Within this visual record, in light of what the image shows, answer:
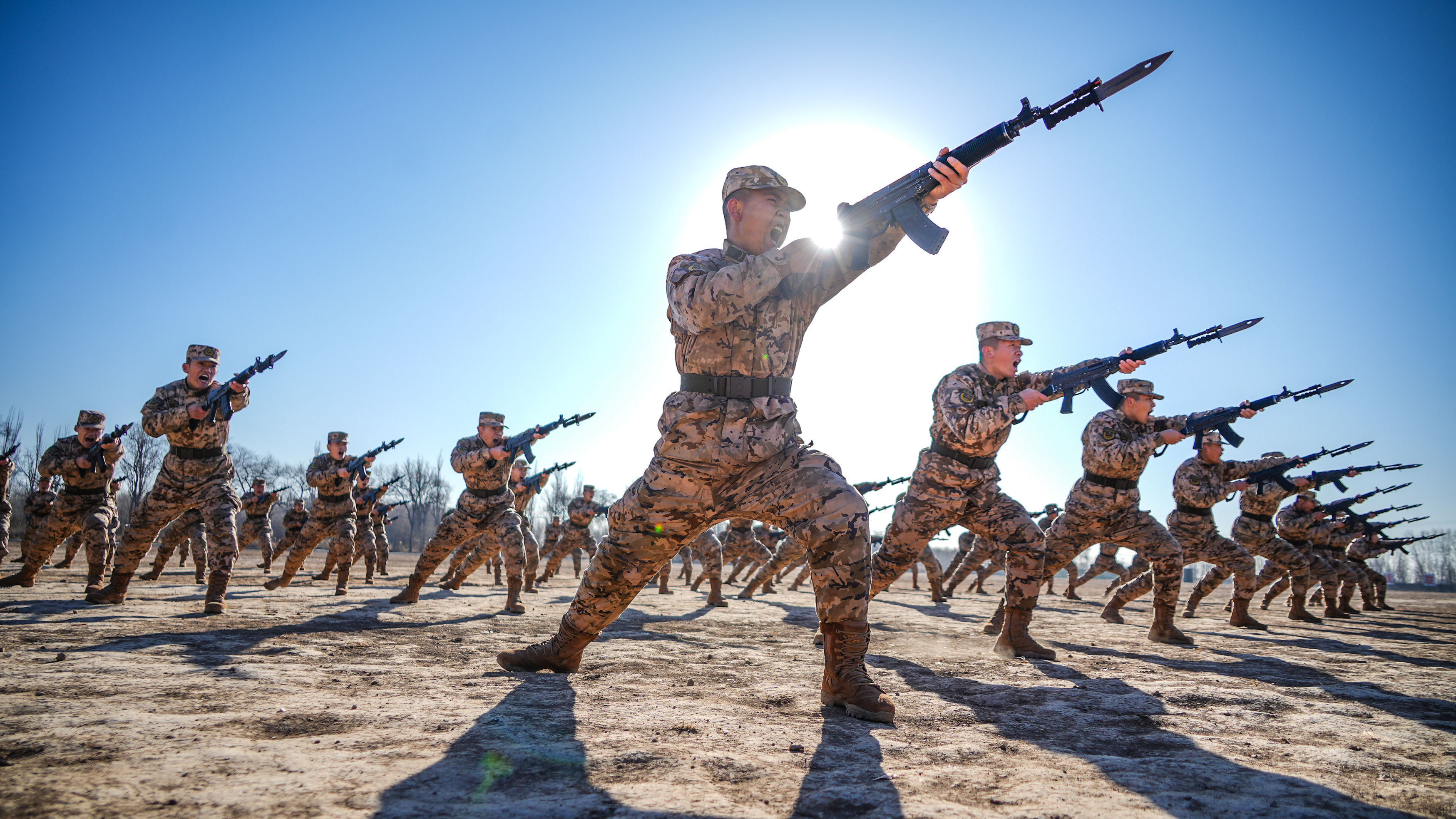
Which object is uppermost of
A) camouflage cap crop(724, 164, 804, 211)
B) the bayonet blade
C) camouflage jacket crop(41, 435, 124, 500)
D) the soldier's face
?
the bayonet blade

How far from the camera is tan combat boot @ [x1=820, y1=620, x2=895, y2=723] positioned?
2.79 m

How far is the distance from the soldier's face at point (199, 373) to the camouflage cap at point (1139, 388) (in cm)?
886

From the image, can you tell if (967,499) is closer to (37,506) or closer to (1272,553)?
(1272,553)

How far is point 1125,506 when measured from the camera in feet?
21.1

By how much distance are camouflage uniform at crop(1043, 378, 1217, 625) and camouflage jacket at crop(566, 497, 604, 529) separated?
1075cm

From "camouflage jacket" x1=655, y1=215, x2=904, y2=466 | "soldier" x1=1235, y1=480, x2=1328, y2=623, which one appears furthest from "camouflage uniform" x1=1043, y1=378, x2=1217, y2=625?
"soldier" x1=1235, y1=480, x2=1328, y2=623

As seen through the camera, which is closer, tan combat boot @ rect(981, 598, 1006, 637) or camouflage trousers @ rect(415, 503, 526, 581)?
tan combat boot @ rect(981, 598, 1006, 637)

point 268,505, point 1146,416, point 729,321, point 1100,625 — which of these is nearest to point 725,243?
point 729,321

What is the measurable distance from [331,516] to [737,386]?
Result: 31.2ft

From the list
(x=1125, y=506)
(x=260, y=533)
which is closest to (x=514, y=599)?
(x=1125, y=506)

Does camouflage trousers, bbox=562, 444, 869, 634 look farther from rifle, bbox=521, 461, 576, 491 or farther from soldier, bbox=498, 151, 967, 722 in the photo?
rifle, bbox=521, 461, 576, 491

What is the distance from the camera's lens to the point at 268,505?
13.2m

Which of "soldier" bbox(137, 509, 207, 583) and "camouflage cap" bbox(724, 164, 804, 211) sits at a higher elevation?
"camouflage cap" bbox(724, 164, 804, 211)

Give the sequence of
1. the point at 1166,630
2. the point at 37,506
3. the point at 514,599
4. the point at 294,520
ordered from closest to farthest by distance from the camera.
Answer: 1. the point at 1166,630
2. the point at 514,599
3. the point at 37,506
4. the point at 294,520
